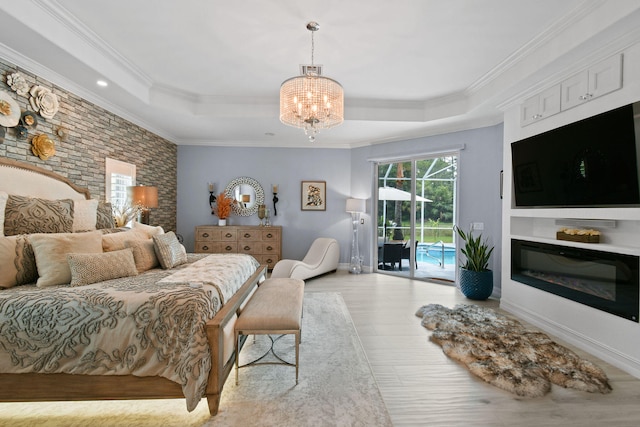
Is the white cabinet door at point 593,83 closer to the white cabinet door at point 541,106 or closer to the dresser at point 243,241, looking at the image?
the white cabinet door at point 541,106

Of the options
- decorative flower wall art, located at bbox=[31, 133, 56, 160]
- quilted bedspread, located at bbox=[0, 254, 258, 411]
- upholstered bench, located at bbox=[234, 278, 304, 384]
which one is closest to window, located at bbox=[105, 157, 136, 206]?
decorative flower wall art, located at bbox=[31, 133, 56, 160]

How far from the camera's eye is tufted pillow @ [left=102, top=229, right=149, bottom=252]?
2.57m

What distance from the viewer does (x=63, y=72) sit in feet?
9.97

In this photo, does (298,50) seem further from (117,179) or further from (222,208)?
(222,208)

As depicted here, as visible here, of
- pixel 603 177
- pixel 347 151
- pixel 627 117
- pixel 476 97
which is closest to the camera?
pixel 627 117

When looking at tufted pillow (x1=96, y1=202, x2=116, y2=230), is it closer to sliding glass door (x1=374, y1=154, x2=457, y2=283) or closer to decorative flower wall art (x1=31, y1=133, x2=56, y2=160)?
decorative flower wall art (x1=31, y1=133, x2=56, y2=160)

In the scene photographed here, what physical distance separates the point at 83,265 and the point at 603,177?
4.20 m

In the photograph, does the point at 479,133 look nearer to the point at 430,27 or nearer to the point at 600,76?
the point at 600,76

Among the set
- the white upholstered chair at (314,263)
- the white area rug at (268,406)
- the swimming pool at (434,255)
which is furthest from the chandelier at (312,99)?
the swimming pool at (434,255)

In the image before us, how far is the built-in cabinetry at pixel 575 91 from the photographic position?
2441 mm

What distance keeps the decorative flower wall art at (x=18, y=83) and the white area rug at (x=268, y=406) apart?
2638 millimetres

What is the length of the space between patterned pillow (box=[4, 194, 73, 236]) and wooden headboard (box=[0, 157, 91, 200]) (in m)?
0.24

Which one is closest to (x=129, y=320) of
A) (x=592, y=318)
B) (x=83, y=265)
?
(x=83, y=265)

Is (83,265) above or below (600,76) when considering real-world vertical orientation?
below
